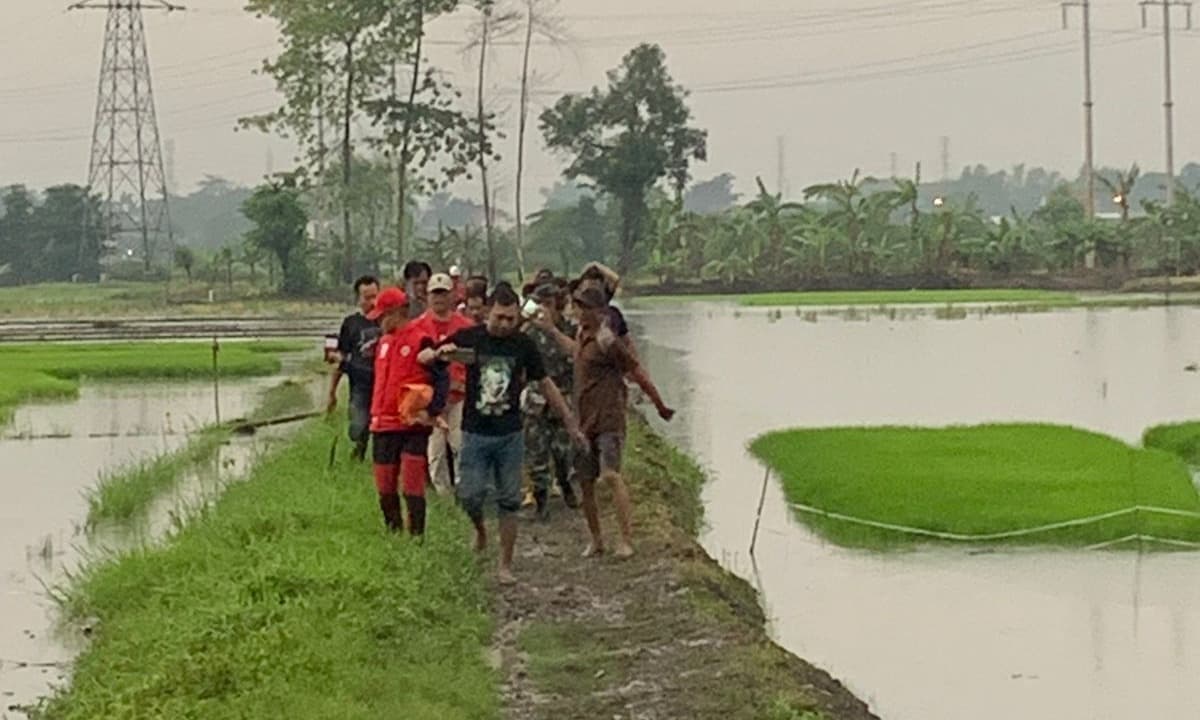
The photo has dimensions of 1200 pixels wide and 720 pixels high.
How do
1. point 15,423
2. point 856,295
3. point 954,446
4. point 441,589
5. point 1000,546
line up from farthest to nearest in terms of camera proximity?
point 856,295 < point 15,423 < point 954,446 < point 1000,546 < point 441,589

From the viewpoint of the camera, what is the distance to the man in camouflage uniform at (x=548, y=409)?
40.4 feet

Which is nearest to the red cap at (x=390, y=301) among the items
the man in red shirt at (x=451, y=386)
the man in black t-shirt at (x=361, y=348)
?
the man in red shirt at (x=451, y=386)

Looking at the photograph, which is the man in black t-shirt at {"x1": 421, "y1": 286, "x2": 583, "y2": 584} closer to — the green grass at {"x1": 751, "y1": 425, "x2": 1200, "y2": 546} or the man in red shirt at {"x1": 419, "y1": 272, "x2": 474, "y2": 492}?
the man in red shirt at {"x1": 419, "y1": 272, "x2": 474, "y2": 492}

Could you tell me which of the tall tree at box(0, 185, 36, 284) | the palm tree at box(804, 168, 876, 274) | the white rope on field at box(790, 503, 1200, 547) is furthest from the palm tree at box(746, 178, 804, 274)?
the white rope on field at box(790, 503, 1200, 547)

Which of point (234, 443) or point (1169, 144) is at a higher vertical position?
point (1169, 144)

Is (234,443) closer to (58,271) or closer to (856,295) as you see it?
(856,295)

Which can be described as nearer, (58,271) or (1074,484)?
(1074,484)

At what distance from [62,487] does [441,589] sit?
29.5ft

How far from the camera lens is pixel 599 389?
443 inches

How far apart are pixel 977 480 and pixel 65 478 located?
777cm

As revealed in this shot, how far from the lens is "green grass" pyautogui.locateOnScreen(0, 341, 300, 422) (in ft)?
97.1

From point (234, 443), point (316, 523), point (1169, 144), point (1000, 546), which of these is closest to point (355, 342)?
point (316, 523)

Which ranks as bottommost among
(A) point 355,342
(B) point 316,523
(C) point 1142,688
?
(C) point 1142,688

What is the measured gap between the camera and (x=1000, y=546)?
1495 cm
